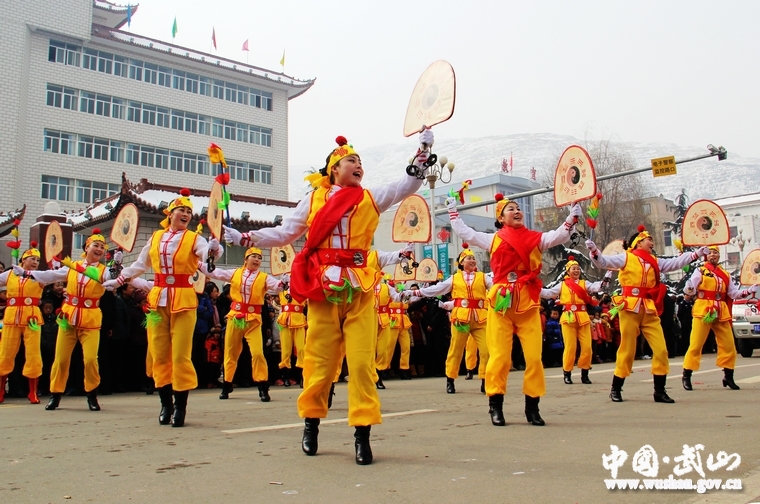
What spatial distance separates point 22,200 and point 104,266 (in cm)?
3157

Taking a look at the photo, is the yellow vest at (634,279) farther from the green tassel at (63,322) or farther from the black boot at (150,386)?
the black boot at (150,386)

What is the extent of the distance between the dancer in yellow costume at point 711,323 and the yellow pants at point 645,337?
5.84 ft

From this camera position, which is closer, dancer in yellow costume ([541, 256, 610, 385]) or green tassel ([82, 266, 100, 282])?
green tassel ([82, 266, 100, 282])

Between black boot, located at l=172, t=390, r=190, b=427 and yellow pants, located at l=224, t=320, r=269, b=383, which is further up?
yellow pants, located at l=224, t=320, r=269, b=383

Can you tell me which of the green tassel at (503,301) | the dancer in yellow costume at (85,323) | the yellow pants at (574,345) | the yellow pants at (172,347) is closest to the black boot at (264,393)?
the dancer in yellow costume at (85,323)

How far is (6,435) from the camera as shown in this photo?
20.1 ft

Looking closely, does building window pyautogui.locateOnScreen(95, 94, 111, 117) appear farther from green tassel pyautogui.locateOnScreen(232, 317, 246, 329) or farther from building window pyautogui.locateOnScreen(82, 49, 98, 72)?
green tassel pyautogui.locateOnScreen(232, 317, 246, 329)

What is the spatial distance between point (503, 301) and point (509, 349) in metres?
0.49

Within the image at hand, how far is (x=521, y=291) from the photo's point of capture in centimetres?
650

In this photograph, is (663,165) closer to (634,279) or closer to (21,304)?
(634,279)

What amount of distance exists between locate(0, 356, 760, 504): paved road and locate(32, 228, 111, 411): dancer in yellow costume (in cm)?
38

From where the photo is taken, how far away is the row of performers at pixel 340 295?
486cm

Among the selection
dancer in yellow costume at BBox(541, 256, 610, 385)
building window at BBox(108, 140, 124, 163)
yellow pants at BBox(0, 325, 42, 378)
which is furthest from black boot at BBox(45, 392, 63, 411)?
building window at BBox(108, 140, 124, 163)

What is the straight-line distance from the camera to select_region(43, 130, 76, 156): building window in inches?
1462
